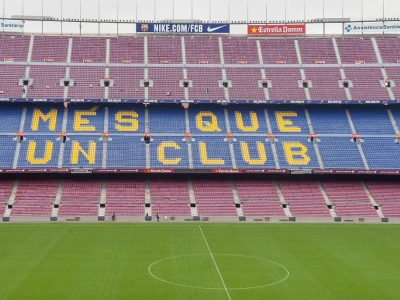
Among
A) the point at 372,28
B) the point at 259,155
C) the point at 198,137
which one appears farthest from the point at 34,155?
the point at 372,28

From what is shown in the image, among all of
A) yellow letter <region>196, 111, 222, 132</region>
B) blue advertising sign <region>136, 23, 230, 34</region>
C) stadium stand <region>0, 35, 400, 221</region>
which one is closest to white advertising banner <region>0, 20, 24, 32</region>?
stadium stand <region>0, 35, 400, 221</region>

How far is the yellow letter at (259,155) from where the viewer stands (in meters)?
58.5

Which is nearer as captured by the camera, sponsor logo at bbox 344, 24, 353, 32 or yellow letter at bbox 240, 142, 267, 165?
yellow letter at bbox 240, 142, 267, 165

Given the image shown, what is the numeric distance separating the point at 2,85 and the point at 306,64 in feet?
135

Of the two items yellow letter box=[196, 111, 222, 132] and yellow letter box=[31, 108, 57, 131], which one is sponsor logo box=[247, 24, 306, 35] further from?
yellow letter box=[31, 108, 57, 131]

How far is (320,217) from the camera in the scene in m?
53.6

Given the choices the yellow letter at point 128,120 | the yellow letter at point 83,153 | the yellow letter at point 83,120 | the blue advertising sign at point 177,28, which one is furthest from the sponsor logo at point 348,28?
the yellow letter at point 83,153

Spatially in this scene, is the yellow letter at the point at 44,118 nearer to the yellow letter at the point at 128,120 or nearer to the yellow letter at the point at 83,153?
the yellow letter at the point at 83,153
